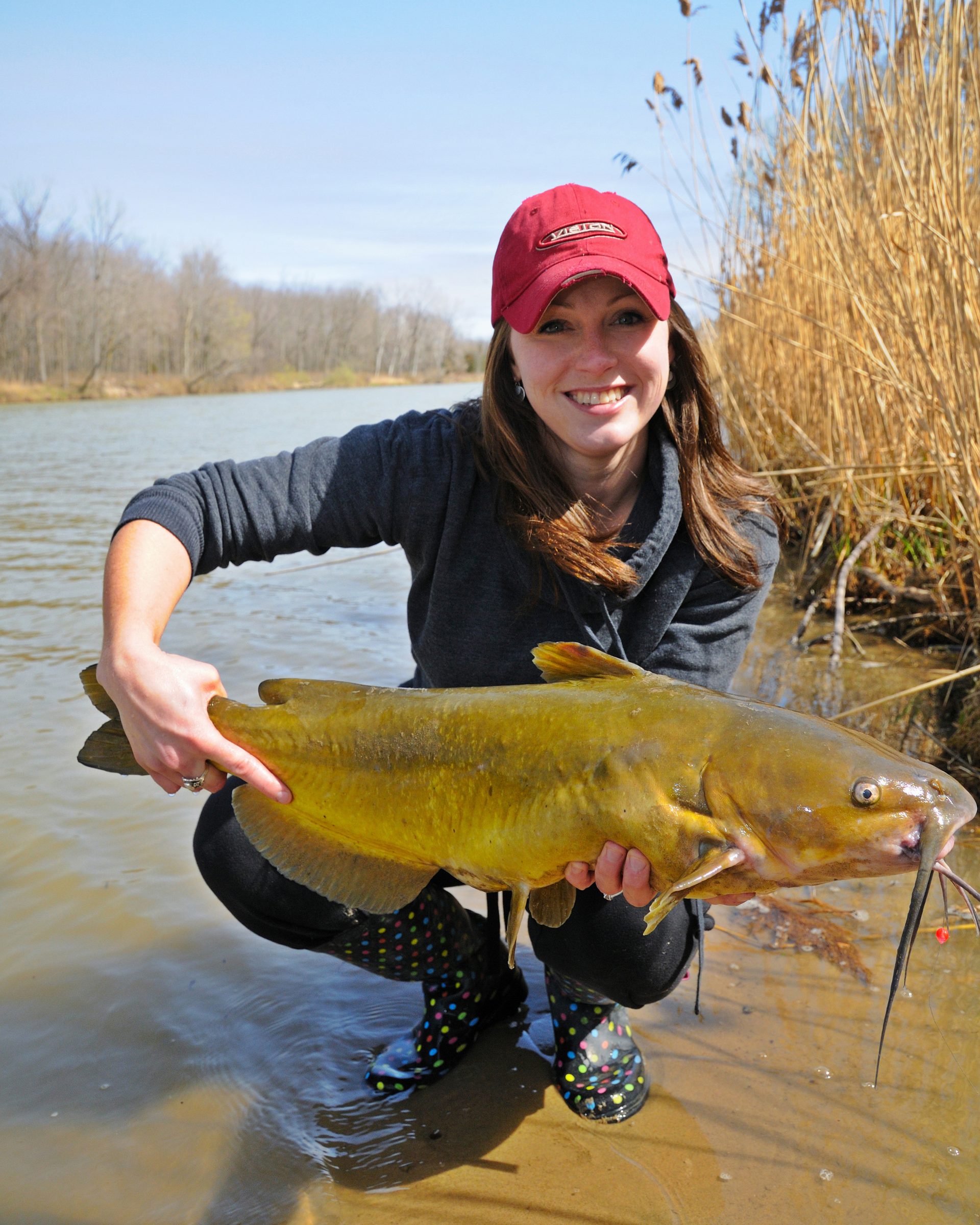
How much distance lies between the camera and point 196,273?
6975 cm

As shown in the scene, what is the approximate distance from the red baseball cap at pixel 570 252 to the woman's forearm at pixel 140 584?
2.97 feet

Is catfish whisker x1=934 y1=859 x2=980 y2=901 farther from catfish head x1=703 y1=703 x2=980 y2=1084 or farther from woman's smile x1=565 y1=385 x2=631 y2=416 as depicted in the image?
woman's smile x1=565 y1=385 x2=631 y2=416

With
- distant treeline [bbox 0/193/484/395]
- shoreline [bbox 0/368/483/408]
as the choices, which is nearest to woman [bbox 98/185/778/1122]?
shoreline [bbox 0/368/483/408]

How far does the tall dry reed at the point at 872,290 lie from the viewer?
3.12 metres

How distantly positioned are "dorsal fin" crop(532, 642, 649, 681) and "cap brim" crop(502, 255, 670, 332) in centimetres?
78

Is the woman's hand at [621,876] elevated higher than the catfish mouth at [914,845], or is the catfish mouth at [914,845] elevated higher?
the catfish mouth at [914,845]

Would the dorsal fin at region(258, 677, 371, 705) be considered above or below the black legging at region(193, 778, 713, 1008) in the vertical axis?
above

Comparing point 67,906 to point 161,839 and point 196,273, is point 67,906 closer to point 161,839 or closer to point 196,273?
point 161,839

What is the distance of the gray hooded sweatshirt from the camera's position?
7.34ft

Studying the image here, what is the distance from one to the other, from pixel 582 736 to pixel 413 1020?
1204mm

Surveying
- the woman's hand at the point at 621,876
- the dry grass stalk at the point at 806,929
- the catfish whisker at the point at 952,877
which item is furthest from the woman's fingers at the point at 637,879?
the dry grass stalk at the point at 806,929

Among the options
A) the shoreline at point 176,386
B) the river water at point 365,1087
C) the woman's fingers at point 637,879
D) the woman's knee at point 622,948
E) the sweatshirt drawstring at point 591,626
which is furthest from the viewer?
the shoreline at point 176,386

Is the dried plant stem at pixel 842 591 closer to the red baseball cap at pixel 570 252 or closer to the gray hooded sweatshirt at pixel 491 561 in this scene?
the gray hooded sweatshirt at pixel 491 561

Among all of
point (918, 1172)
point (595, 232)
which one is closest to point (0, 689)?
point (595, 232)
